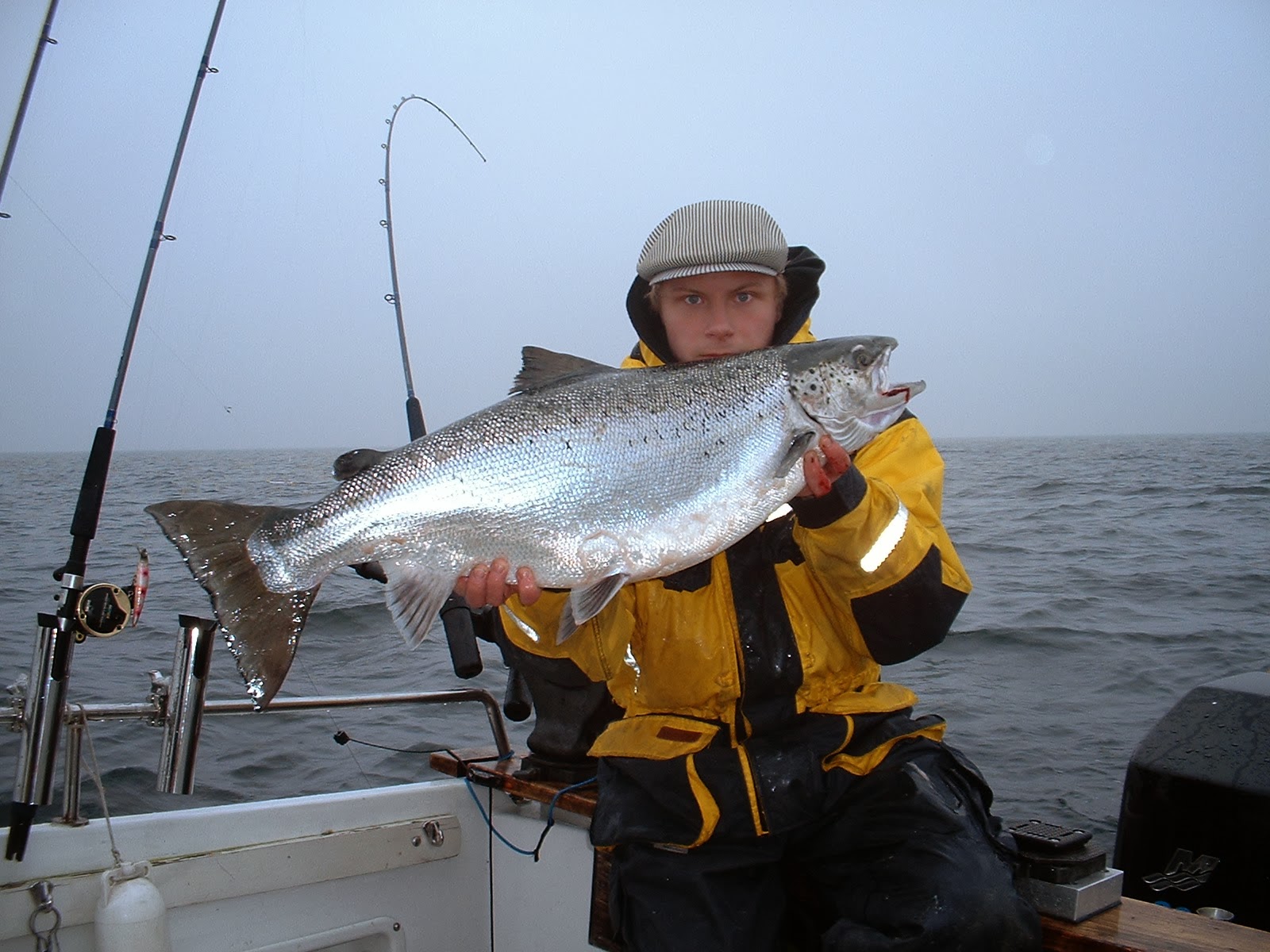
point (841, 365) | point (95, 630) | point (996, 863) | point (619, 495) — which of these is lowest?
point (996, 863)

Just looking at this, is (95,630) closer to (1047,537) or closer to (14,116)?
(14,116)

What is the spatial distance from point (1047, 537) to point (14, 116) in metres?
15.3

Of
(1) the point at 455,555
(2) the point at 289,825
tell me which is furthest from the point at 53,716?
(1) the point at 455,555

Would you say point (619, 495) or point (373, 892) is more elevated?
point (619, 495)

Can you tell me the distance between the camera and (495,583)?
105 inches

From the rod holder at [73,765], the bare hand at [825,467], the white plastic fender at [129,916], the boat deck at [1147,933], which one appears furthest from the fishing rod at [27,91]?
the boat deck at [1147,933]

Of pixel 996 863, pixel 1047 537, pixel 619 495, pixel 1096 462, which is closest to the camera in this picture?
pixel 996 863

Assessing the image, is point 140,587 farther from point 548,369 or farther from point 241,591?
point 548,369

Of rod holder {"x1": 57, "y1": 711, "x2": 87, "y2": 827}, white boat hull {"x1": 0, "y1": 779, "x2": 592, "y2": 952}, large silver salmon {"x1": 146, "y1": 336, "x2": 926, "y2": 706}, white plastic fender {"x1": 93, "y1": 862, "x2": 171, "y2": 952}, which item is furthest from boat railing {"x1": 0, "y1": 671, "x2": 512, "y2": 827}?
large silver salmon {"x1": 146, "y1": 336, "x2": 926, "y2": 706}

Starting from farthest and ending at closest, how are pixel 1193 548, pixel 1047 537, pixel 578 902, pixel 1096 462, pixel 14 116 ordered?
1. pixel 1096 462
2. pixel 1047 537
3. pixel 1193 548
4. pixel 578 902
5. pixel 14 116

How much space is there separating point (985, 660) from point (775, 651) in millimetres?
6865

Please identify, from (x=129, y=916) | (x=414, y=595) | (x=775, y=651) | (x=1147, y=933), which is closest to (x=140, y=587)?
(x=414, y=595)

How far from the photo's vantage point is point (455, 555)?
8.79 feet

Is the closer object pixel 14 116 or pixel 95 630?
pixel 95 630
